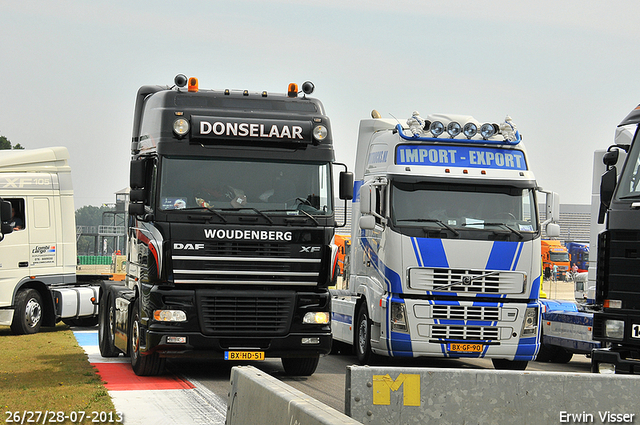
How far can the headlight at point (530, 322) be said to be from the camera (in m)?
12.8

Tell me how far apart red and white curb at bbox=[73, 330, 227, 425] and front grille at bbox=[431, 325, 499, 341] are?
11.7ft

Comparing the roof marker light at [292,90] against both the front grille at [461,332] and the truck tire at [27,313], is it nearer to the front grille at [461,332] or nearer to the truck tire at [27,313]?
the front grille at [461,332]

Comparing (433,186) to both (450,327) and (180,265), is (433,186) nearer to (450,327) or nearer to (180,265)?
(450,327)

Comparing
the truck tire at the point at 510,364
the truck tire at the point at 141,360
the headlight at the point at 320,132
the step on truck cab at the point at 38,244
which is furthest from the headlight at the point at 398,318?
the step on truck cab at the point at 38,244

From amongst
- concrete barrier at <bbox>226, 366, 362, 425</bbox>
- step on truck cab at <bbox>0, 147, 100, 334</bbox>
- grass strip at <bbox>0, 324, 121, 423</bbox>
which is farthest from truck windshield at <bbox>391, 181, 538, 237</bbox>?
step on truck cab at <bbox>0, 147, 100, 334</bbox>

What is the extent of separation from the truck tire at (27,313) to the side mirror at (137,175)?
28.4 ft

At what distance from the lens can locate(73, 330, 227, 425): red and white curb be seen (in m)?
8.88

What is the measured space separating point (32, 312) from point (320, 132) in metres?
10.6

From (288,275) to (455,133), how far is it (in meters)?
3.62

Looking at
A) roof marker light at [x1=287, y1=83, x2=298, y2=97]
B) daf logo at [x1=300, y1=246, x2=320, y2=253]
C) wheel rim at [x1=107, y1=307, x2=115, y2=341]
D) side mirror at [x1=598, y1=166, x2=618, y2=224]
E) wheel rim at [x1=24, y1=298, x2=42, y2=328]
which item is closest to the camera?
side mirror at [x1=598, y1=166, x2=618, y2=224]

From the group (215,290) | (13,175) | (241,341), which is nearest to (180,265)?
(215,290)

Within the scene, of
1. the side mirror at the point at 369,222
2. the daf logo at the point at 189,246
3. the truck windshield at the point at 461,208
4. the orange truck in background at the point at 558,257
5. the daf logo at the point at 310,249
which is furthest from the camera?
the orange truck in background at the point at 558,257

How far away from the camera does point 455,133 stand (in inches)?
520

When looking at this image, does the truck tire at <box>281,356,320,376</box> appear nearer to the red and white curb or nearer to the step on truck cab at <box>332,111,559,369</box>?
the step on truck cab at <box>332,111,559,369</box>
